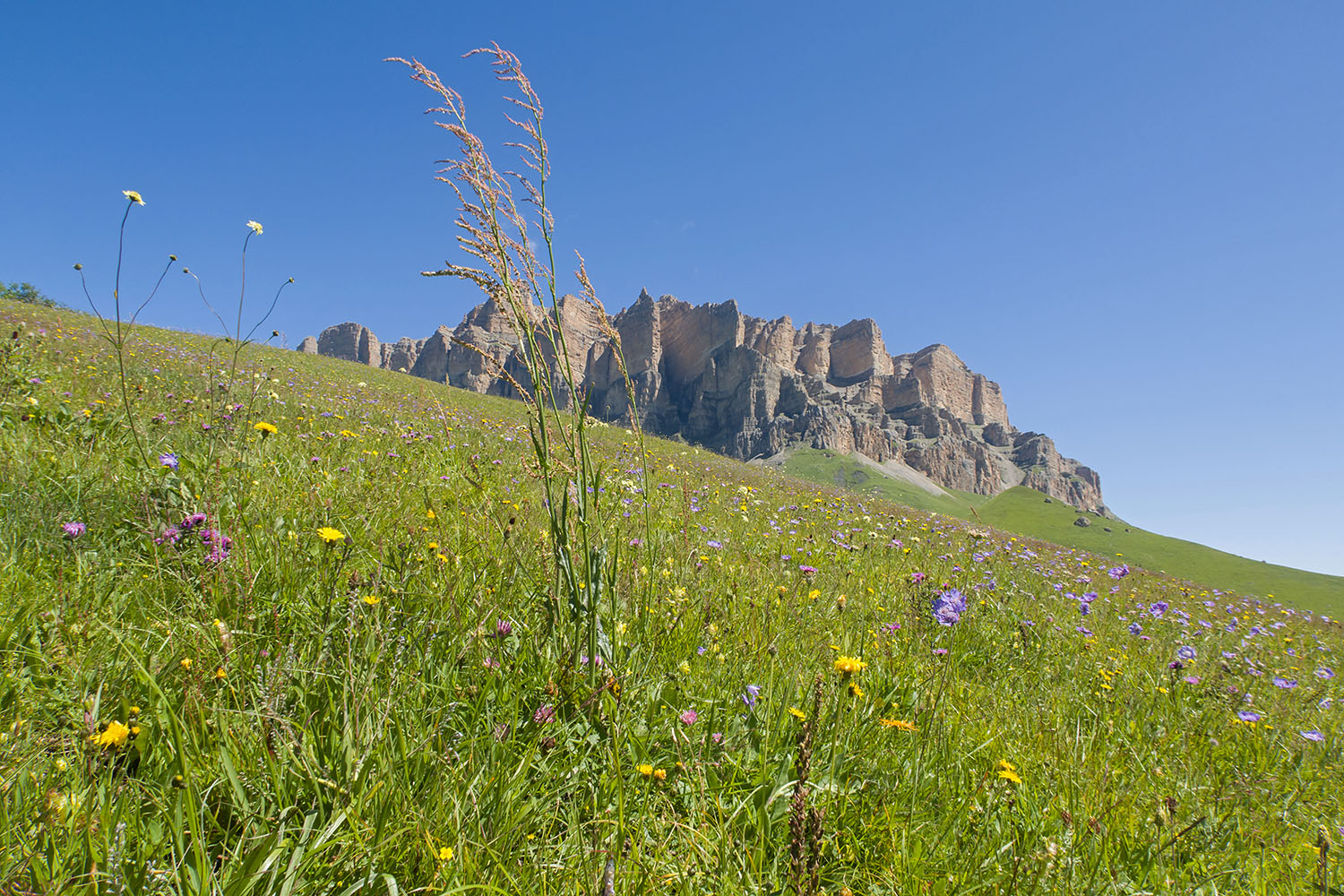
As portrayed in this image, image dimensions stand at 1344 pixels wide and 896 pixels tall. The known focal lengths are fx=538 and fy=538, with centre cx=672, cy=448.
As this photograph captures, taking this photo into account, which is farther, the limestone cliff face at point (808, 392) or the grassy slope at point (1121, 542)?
the limestone cliff face at point (808, 392)

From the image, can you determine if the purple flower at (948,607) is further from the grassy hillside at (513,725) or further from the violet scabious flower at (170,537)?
the violet scabious flower at (170,537)

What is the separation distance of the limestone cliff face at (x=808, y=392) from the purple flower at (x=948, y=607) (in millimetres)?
101490

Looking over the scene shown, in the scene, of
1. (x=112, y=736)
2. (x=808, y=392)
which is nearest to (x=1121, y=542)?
(x=112, y=736)

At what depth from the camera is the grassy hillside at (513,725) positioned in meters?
1.32

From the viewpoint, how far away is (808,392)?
122188 mm

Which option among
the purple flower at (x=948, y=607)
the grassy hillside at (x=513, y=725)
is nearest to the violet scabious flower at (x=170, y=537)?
the grassy hillside at (x=513, y=725)

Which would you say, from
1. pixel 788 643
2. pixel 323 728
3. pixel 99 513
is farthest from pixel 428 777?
pixel 99 513

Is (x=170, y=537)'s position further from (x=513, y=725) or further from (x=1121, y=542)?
(x=1121, y=542)

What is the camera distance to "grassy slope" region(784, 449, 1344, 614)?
34688mm

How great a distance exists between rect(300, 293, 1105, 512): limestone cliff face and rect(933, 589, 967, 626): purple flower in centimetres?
10149

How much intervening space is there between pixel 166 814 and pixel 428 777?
21.6 inches

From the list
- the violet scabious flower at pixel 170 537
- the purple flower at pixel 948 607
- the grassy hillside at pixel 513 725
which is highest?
the purple flower at pixel 948 607

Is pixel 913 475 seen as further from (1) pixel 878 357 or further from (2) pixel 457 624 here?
(2) pixel 457 624

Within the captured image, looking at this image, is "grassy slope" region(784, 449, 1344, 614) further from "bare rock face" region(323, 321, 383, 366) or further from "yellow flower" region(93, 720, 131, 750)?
"bare rock face" region(323, 321, 383, 366)
